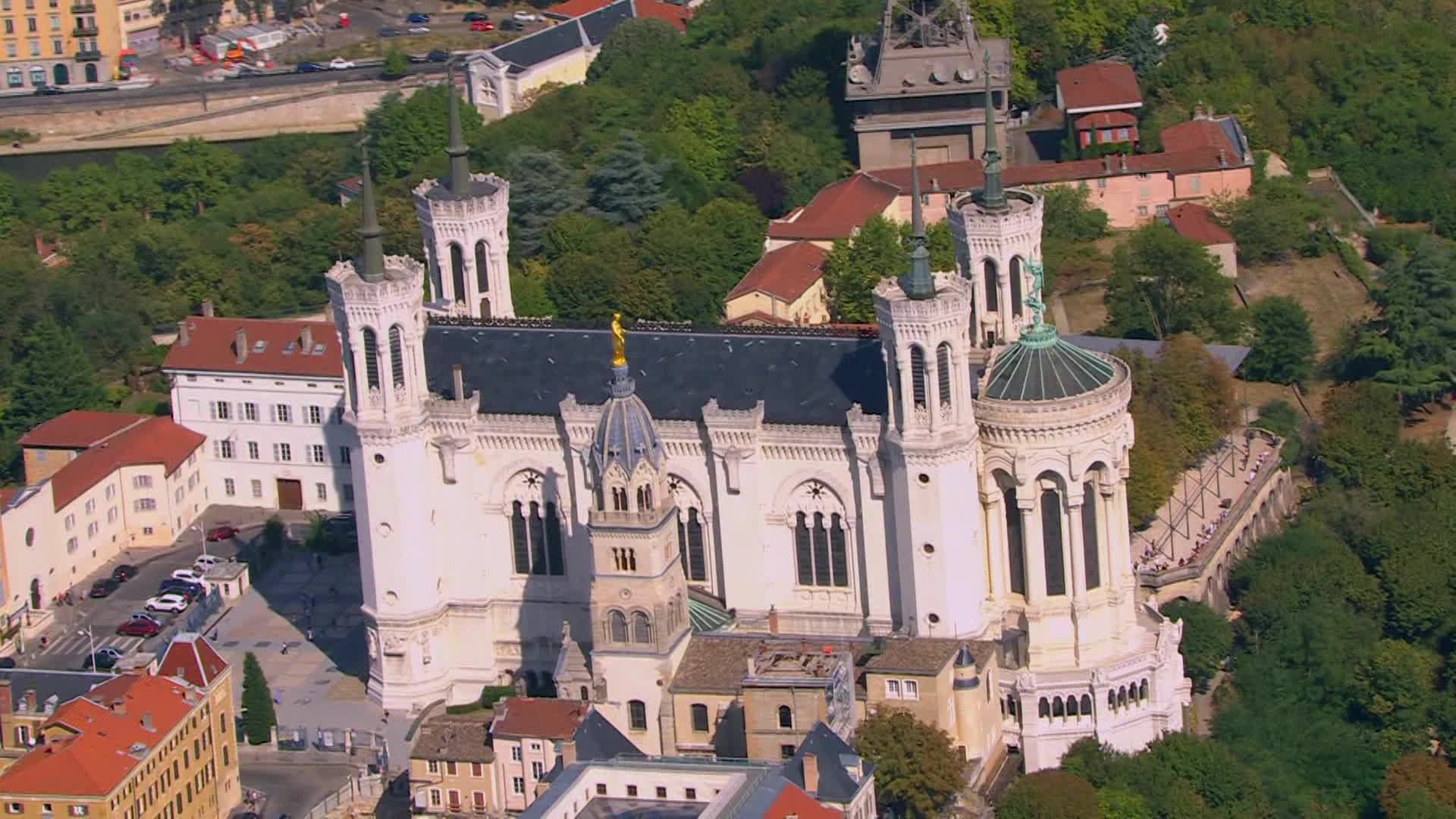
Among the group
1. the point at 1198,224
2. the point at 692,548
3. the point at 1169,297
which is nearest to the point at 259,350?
the point at 692,548

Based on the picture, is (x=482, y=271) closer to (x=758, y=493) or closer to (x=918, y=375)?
(x=758, y=493)

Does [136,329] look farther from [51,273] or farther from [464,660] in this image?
[464,660]

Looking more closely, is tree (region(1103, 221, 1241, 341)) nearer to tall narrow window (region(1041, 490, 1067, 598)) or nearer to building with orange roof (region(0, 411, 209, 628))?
tall narrow window (region(1041, 490, 1067, 598))

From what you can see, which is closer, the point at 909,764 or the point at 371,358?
the point at 909,764

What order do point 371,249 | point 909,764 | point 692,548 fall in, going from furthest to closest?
point 692,548 < point 371,249 < point 909,764

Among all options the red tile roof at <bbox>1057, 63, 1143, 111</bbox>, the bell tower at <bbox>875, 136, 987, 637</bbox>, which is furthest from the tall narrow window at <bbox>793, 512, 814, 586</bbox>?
the red tile roof at <bbox>1057, 63, 1143, 111</bbox>

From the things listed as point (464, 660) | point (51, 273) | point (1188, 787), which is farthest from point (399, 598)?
point (51, 273)
